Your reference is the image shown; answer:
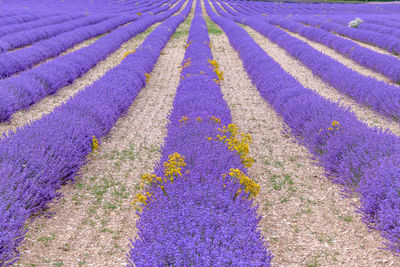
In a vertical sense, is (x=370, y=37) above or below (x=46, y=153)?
above

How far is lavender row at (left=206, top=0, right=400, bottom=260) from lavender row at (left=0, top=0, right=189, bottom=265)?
2897 millimetres

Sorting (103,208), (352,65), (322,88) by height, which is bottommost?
(103,208)

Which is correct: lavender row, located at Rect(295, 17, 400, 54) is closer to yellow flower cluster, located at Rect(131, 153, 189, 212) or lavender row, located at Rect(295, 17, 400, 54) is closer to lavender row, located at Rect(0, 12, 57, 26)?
yellow flower cluster, located at Rect(131, 153, 189, 212)

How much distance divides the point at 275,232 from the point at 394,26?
1520cm

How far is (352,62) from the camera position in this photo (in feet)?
31.4

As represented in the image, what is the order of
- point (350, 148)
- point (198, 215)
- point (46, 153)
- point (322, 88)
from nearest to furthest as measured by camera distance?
point (198, 215), point (46, 153), point (350, 148), point (322, 88)

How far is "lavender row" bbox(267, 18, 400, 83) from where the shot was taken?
25.4 ft

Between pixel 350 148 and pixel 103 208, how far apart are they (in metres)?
2.86

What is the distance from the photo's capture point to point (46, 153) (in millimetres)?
3545

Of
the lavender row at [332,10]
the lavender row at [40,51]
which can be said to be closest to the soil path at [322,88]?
the lavender row at [40,51]

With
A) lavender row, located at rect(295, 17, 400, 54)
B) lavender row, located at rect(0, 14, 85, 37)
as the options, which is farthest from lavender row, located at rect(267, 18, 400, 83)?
lavender row, located at rect(0, 14, 85, 37)

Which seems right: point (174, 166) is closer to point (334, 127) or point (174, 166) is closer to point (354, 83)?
point (334, 127)

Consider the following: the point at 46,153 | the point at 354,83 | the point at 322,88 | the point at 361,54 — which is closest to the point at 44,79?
the point at 46,153

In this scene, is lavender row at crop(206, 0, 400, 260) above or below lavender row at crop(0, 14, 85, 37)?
below
